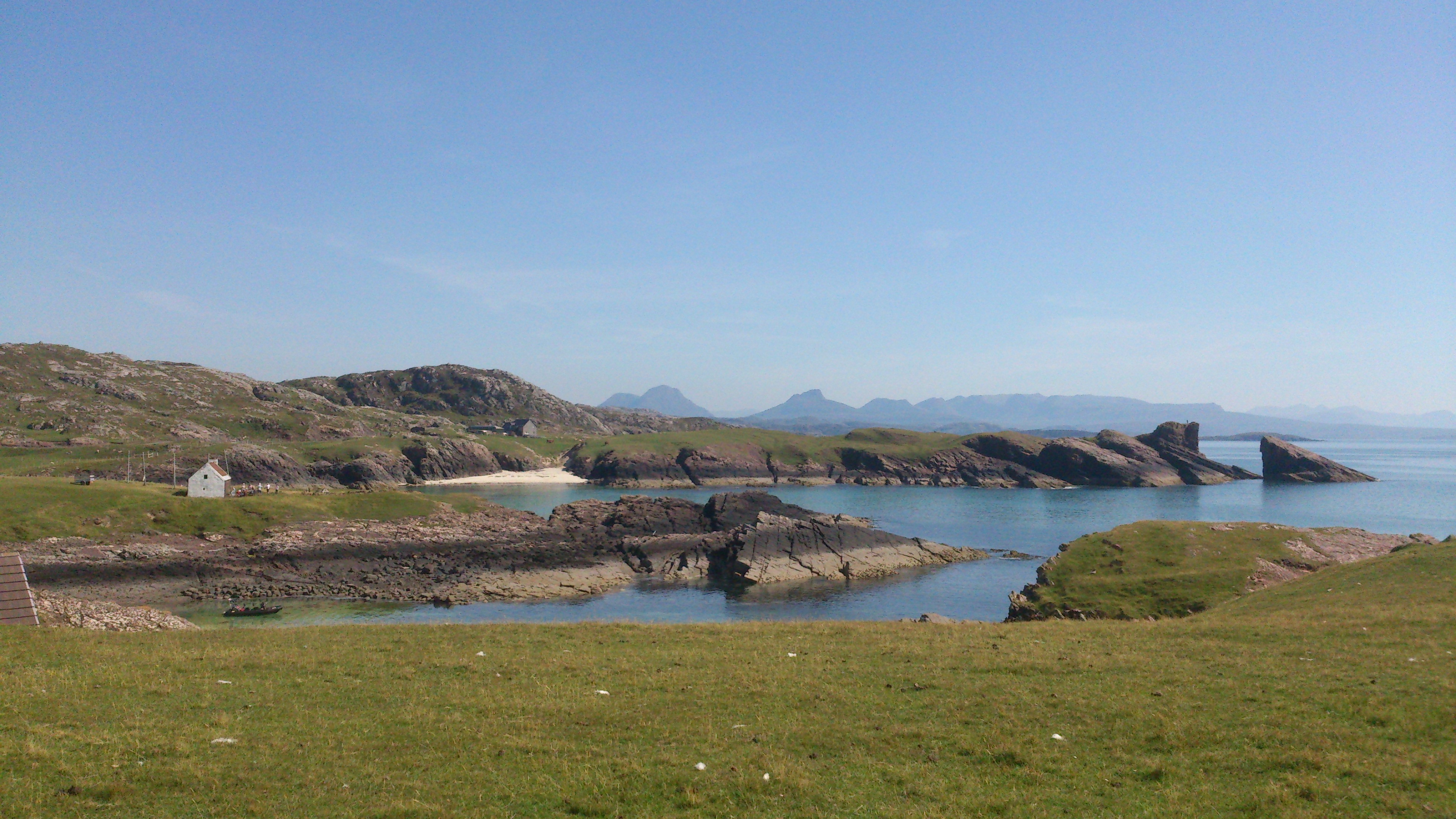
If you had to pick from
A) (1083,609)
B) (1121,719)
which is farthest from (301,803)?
(1083,609)

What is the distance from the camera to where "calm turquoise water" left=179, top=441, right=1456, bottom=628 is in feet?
195

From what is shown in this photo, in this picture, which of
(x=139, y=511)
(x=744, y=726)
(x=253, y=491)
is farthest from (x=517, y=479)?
(x=744, y=726)

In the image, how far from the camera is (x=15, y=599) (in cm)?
2612

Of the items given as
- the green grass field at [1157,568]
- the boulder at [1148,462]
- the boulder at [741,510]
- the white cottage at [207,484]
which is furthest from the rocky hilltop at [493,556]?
the boulder at [1148,462]

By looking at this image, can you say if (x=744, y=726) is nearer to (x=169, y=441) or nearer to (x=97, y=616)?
(x=97, y=616)

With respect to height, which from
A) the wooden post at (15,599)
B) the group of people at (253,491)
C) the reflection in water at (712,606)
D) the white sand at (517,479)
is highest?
the wooden post at (15,599)

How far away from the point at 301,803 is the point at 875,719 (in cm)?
1150

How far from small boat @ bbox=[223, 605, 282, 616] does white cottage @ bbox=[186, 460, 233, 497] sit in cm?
3382

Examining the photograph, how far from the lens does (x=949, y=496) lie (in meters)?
166

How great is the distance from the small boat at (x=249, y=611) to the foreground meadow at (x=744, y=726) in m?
33.6

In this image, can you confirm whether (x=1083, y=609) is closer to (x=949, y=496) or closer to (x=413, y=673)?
(x=413, y=673)

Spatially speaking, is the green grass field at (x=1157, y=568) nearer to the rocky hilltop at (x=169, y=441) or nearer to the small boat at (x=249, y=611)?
the small boat at (x=249, y=611)

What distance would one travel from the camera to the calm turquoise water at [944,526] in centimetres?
5956

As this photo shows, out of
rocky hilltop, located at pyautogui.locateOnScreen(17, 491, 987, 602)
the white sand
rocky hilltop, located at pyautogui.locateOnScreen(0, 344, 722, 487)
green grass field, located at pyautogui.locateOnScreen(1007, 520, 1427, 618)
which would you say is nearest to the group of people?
rocky hilltop, located at pyautogui.locateOnScreen(17, 491, 987, 602)
